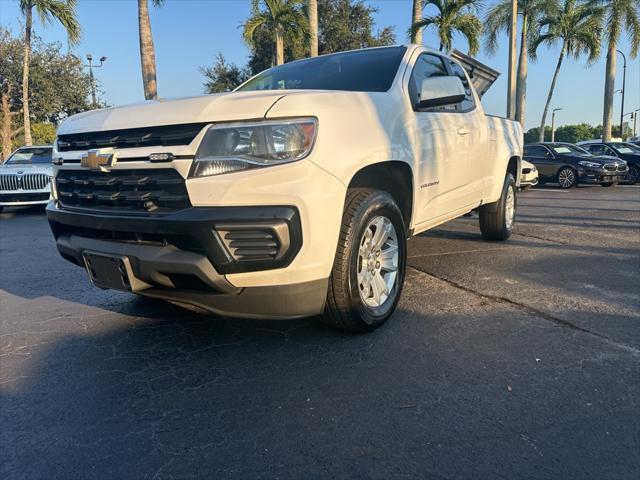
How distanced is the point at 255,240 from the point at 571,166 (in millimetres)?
16170

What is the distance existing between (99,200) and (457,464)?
2.34 meters

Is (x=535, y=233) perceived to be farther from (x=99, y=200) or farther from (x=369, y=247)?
(x=99, y=200)

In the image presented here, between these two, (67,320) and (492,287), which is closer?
(67,320)

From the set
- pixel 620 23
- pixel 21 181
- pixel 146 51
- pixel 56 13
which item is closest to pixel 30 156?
pixel 21 181

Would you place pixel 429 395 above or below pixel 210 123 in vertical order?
below

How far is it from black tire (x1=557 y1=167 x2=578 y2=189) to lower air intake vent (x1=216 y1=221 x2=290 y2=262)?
16027 millimetres

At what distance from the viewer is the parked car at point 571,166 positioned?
52.2 ft

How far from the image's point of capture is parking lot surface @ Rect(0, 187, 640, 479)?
2.10 metres

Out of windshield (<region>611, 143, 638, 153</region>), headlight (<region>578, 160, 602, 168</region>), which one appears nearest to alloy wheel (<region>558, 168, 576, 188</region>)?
headlight (<region>578, 160, 602, 168</region>)

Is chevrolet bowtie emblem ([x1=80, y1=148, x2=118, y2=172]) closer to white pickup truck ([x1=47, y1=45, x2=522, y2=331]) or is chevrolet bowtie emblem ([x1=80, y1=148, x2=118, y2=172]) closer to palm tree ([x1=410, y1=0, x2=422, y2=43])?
white pickup truck ([x1=47, y1=45, x2=522, y2=331])

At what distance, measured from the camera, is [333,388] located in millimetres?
2672

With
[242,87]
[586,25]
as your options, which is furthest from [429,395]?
[586,25]

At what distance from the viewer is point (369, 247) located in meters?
3.38

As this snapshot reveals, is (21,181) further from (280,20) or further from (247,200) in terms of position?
(280,20)
